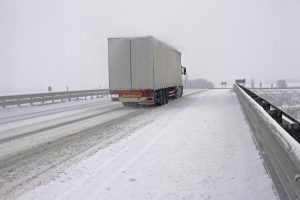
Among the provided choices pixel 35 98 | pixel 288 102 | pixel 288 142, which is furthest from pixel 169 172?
pixel 35 98

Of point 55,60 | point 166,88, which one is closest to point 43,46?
point 55,60

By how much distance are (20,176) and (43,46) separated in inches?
6931

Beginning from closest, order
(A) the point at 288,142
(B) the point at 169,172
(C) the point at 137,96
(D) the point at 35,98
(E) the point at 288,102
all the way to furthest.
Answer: (A) the point at 288,142, (B) the point at 169,172, (C) the point at 137,96, (E) the point at 288,102, (D) the point at 35,98

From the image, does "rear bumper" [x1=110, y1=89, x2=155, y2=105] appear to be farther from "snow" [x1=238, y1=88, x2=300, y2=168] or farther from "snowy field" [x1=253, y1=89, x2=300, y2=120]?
"snow" [x1=238, y1=88, x2=300, y2=168]

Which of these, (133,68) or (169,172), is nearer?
(169,172)

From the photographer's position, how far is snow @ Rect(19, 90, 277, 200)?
5199 mm

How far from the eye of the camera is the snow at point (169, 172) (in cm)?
520

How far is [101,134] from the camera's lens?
412 inches

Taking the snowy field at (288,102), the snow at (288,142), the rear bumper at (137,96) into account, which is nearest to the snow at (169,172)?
the snow at (288,142)

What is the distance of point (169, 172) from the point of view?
20.3 feet

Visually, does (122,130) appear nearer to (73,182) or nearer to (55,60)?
(73,182)

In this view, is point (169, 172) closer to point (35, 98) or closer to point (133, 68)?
point (133, 68)

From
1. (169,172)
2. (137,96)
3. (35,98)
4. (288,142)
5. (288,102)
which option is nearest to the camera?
(288,142)

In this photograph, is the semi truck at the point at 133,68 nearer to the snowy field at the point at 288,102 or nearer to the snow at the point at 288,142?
the snowy field at the point at 288,102
